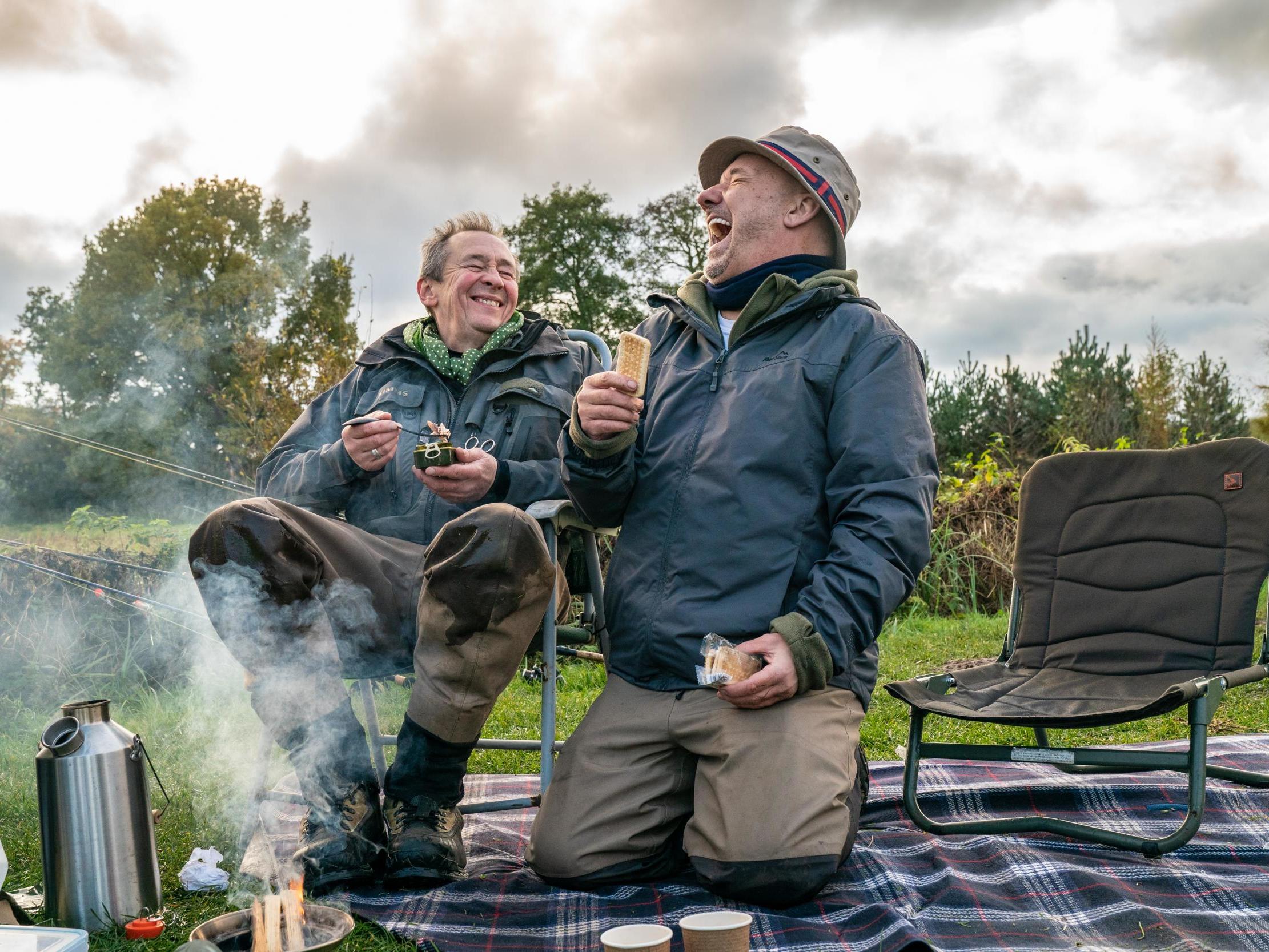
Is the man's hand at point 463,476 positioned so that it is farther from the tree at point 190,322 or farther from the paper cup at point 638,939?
the tree at point 190,322

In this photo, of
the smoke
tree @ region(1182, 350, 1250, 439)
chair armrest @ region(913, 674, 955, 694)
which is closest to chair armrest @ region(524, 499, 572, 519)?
the smoke

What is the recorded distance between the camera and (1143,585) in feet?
9.75

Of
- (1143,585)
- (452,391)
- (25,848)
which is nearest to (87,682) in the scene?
(25,848)

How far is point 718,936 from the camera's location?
5.02 feet

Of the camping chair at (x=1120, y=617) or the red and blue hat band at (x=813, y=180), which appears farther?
the red and blue hat band at (x=813, y=180)

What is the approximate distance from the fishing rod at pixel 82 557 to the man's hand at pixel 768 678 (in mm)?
3510

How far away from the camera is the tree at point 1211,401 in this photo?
19.1 metres

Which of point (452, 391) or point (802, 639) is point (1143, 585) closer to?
point (802, 639)

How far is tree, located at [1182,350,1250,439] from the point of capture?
19141mm

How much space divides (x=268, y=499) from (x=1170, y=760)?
7.05 feet

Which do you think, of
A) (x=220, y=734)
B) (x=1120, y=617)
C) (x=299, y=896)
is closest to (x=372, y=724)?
(x=299, y=896)

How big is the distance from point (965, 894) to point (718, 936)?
85cm

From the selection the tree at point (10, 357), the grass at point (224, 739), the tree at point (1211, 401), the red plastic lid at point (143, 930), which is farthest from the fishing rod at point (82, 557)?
the tree at point (1211, 401)

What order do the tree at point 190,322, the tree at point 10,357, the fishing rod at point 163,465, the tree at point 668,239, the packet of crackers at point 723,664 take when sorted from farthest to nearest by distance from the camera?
the tree at point 668,239 → the tree at point 190,322 → the tree at point 10,357 → the fishing rod at point 163,465 → the packet of crackers at point 723,664
